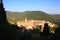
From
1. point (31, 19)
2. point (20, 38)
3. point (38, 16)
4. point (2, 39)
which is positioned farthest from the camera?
point (31, 19)

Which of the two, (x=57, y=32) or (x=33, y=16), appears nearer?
(x=57, y=32)

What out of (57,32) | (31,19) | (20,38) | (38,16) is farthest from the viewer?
(31,19)

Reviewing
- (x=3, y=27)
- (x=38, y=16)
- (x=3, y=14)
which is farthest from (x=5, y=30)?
(x=38, y=16)

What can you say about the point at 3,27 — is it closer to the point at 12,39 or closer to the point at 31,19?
the point at 12,39

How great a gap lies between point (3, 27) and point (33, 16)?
214 feet

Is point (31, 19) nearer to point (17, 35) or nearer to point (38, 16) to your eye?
point (38, 16)

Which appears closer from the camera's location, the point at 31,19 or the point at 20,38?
the point at 20,38

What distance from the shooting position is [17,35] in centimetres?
778

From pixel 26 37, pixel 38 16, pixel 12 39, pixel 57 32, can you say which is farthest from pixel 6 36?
pixel 38 16

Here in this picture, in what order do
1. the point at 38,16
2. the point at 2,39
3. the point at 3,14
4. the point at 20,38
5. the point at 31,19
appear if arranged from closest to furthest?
the point at 2,39
the point at 20,38
the point at 3,14
the point at 38,16
the point at 31,19

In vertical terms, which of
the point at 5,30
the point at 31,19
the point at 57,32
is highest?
the point at 5,30

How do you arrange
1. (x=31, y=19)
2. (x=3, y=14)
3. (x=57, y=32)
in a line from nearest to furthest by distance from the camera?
(x=57, y=32), (x=3, y=14), (x=31, y=19)

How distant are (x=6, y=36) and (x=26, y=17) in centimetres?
6397

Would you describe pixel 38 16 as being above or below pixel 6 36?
below
